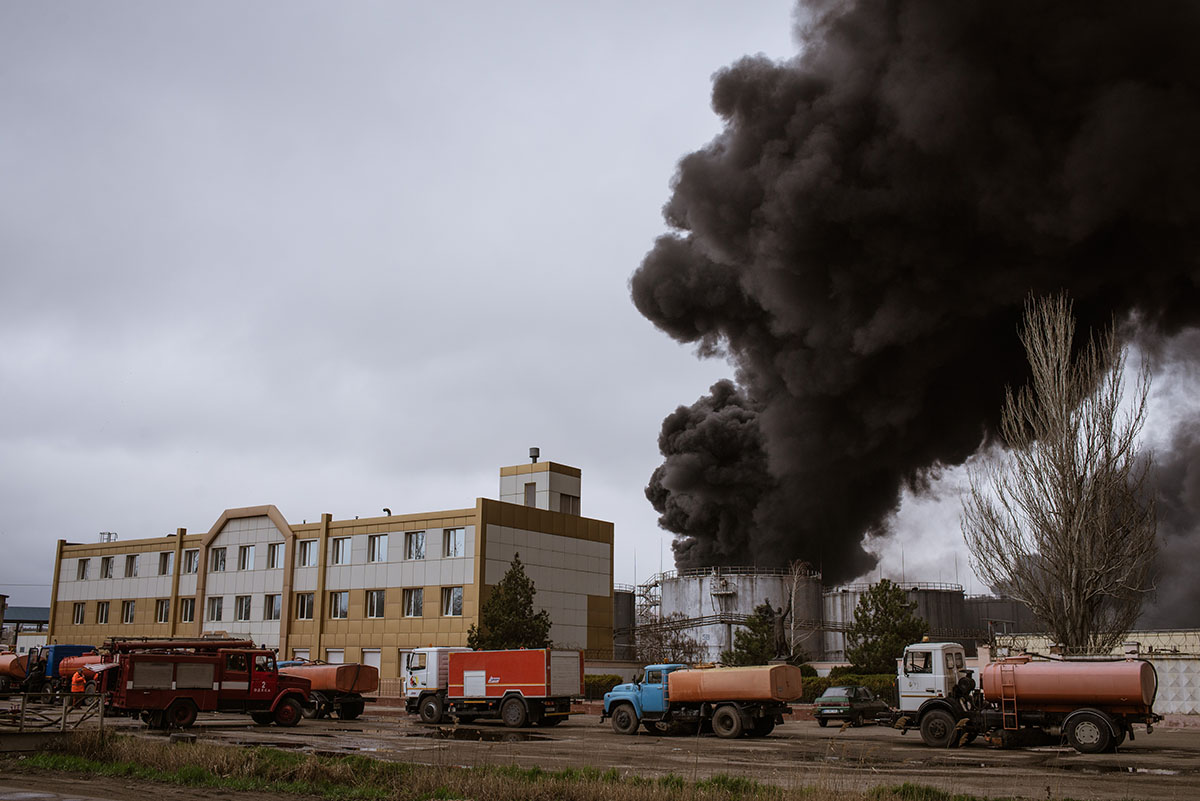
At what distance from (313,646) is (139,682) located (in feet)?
82.2

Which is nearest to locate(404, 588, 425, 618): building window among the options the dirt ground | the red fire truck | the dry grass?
the dirt ground

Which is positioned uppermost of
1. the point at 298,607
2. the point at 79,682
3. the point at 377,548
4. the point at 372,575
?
the point at 377,548

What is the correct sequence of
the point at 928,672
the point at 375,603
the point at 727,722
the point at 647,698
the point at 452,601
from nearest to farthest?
the point at 928,672 → the point at 727,722 → the point at 647,698 → the point at 452,601 → the point at 375,603

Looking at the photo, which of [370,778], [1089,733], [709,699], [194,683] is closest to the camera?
[370,778]

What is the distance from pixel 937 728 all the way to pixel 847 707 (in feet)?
21.7

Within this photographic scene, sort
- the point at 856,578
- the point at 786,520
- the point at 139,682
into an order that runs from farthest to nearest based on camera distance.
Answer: the point at 856,578 < the point at 786,520 < the point at 139,682

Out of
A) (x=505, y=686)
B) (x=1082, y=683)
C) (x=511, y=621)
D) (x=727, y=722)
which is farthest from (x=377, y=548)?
(x=1082, y=683)

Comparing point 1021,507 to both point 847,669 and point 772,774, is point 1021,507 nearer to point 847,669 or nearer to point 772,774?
point 847,669

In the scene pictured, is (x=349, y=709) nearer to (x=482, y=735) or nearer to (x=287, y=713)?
(x=287, y=713)

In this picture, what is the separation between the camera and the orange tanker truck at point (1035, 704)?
20.7 metres

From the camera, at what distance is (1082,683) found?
69.0 ft

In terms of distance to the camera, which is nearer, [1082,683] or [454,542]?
[1082,683]

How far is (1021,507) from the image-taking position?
1215 inches

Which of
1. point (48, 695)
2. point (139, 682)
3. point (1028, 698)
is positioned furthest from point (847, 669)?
point (48, 695)
